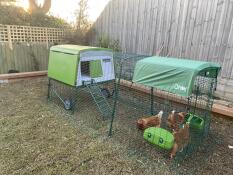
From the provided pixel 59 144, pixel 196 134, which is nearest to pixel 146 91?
pixel 196 134

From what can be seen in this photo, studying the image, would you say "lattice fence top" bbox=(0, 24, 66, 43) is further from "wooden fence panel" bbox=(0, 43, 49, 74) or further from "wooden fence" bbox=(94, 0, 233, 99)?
"wooden fence" bbox=(94, 0, 233, 99)

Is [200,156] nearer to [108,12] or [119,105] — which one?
[119,105]

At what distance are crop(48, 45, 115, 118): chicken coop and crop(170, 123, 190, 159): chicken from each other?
6.94 ft

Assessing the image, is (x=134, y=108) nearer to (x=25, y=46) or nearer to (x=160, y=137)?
(x=160, y=137)

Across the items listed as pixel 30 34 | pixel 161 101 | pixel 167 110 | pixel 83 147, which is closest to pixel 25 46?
pixel 30 34

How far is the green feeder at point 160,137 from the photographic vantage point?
3638 mm

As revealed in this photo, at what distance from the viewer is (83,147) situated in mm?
4047

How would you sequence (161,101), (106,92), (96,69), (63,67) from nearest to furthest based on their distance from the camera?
1. (63,67)
2. (96,69)
3. (161,101)
4. (106,92)

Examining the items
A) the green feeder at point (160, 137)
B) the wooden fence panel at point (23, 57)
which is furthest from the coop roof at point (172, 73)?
the wooden fence panel at point (23, 57)

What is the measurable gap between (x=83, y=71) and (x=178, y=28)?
351cm

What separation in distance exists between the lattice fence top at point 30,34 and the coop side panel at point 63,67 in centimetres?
359

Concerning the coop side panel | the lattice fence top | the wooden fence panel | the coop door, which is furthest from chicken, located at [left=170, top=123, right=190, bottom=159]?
the lattice fence top

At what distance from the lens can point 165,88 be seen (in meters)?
3.59

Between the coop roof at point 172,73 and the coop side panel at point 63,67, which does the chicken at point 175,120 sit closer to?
the coop roof at point 172,73
